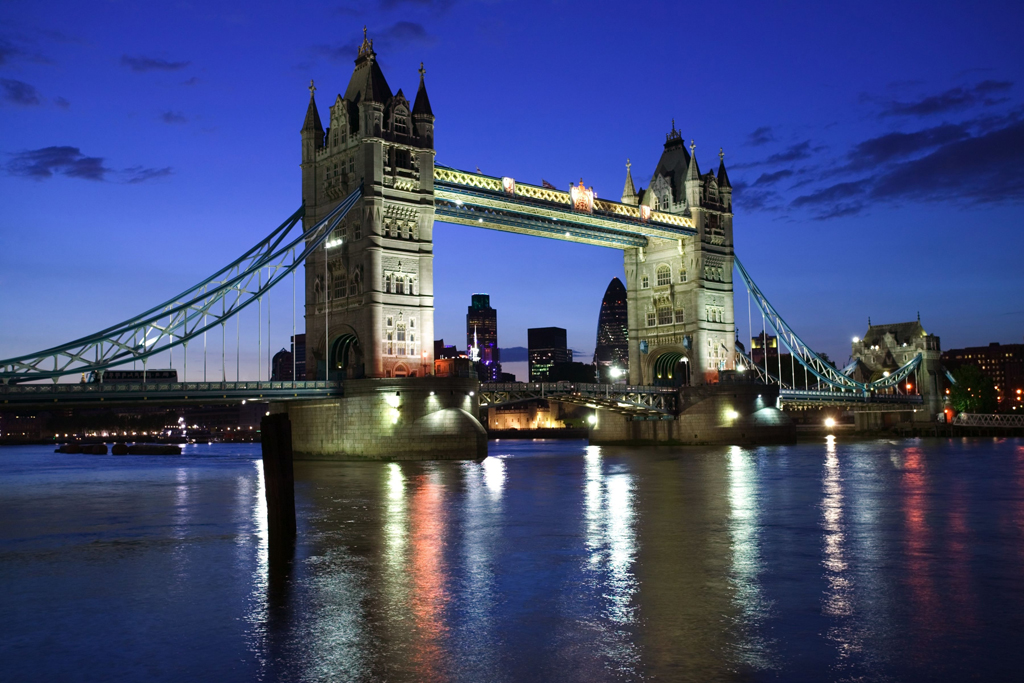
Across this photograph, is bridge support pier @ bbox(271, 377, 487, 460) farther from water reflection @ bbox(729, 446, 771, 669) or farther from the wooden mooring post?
the wooden mooring post

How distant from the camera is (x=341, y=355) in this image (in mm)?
66188

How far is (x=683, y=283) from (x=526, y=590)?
70007 mm

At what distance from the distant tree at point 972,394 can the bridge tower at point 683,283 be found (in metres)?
61.5

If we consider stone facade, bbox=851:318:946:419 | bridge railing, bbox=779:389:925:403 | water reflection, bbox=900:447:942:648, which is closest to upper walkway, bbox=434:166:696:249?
bridge railing, bbox=779:389:925:403

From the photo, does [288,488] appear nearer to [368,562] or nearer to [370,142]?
[368,562]

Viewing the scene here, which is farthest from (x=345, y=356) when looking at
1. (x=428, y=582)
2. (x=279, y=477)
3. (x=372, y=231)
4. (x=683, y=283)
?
(x=428, y=582)

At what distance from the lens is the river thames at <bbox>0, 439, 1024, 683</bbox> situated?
1235 cm

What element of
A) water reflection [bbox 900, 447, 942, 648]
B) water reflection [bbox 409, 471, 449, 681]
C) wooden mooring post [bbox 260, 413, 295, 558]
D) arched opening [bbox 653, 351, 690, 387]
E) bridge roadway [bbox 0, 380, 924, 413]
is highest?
arched opening [bbox 653, 351, 690, 387]

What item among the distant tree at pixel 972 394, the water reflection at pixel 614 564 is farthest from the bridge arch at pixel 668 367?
the distant tree at pixel 972 394

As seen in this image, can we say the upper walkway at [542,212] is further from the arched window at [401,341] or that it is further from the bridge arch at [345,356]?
the bridge arch at [345,356]

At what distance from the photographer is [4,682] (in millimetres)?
11898

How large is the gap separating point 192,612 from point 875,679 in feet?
34.1

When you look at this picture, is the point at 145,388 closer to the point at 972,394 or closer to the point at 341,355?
the point at 341,355

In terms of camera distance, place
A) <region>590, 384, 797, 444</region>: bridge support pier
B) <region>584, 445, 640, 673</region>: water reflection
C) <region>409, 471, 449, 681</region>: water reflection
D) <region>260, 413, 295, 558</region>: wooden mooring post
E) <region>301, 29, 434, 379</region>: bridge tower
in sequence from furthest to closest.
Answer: <region>590, 384, 797, 444</region>: bridge support pier
<region>301, 29, 434, 379</region>: bridge tower
<region>260, 413, 295, 558</region>: wooden mooring post
<region>584, 445, 640, 673</region>: water reflection
<region>409, 471, 449, 681</region>: water reflection
